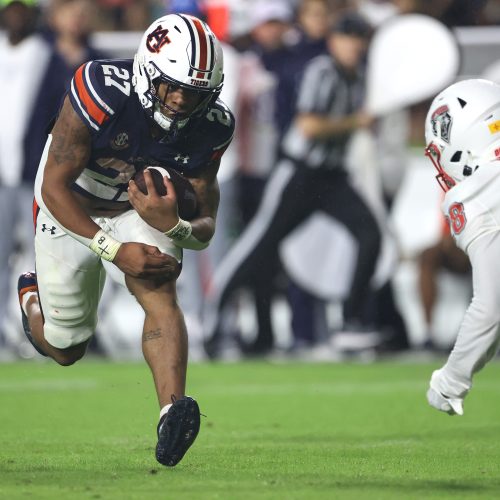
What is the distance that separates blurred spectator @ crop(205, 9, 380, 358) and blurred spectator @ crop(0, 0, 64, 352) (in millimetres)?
1590

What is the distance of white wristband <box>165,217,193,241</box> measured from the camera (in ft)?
17.8

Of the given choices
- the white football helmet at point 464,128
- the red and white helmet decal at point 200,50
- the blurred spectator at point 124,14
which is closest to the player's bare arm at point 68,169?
the red and white helmet decal at point 200,50

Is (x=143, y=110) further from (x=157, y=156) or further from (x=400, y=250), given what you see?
(x=400, y=250)

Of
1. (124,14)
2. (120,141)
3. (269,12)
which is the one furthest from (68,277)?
Answer: (124,14)

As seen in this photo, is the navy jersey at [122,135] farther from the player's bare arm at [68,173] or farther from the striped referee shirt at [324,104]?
the striped referee shirt at [324,104]

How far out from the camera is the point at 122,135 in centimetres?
559

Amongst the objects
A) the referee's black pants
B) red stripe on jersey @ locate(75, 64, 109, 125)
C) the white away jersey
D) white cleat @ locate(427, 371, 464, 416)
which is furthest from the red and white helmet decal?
the referee's black pants

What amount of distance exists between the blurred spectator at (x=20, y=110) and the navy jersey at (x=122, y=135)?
4.57 meters

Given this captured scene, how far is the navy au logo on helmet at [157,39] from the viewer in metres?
5.43

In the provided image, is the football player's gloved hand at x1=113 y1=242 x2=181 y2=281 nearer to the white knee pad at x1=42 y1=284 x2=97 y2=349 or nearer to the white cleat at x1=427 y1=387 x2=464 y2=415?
the white knee pad at x1=42 y1=284 x2=97 y2=349

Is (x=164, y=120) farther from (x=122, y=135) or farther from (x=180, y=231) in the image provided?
(x=180, y=231)

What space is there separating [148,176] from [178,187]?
0.16 metres

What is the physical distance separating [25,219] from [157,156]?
16.4 feet

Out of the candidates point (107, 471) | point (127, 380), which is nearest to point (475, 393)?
point (127, 380)
